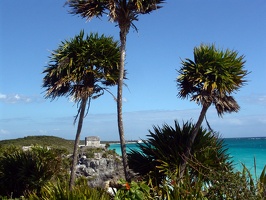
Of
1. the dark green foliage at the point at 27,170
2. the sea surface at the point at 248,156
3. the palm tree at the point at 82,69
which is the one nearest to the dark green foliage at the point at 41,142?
the sea surface at the point at 248,156

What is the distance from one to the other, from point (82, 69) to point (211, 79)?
3.96m

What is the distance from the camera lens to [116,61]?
13.4 m

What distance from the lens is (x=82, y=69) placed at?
42.5 ft

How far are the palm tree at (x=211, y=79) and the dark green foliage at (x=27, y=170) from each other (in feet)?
21.6

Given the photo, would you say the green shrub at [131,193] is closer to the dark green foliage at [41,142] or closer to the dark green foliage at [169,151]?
the dark green foliage at [169,151]

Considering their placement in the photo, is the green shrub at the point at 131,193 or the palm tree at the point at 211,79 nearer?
the green shrub at the point at 131,193

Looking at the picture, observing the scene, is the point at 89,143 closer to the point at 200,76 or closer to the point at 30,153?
the point at 30,153

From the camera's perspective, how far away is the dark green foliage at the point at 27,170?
1570 centimetres

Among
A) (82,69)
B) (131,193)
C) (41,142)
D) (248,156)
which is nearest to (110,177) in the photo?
(82,69)

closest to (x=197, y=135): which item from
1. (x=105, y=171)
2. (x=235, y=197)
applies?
(x=235, y=197)

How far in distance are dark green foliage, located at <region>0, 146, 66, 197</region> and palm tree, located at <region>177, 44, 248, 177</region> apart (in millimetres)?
6572

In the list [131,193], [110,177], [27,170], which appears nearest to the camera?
[131,193]

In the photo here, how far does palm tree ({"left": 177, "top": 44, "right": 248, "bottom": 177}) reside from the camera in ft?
36.6

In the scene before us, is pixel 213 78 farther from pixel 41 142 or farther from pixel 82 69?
pixel 41 142
